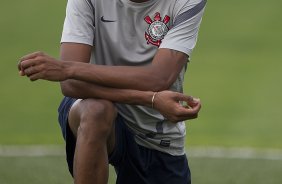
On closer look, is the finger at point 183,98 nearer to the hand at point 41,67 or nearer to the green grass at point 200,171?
the hand at point 41,67

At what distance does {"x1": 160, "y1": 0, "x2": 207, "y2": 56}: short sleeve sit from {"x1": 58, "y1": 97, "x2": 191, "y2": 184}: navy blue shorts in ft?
1.77

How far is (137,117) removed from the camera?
23.2 ft

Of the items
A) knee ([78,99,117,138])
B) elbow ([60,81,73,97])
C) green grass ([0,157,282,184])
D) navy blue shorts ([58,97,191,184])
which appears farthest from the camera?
green grass ([0,157,282,184])

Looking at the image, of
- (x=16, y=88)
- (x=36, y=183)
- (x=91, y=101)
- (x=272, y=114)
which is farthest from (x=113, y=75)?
(x=16, y=88)

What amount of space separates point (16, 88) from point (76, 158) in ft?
21.7

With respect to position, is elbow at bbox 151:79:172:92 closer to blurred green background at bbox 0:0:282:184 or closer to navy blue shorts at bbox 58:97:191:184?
navy blue shorts at bbox 58:97:191:184

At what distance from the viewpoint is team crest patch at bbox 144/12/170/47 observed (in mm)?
6941

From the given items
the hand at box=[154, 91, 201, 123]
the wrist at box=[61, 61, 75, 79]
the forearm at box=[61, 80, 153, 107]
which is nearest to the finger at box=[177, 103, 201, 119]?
the hand at box=[154, 91, 201, 123]

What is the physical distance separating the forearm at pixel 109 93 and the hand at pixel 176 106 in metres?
0.08

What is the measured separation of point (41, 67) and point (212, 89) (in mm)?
6392

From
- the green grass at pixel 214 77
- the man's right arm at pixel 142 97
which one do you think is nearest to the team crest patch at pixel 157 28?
the man's right arm at pixel 142 97

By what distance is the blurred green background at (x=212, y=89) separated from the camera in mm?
9540

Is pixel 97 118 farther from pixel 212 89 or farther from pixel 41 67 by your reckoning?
pixel 212 89

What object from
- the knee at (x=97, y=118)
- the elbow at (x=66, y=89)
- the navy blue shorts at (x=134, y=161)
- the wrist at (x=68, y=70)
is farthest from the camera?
the navy blue shorts at (x=134, y=161)
